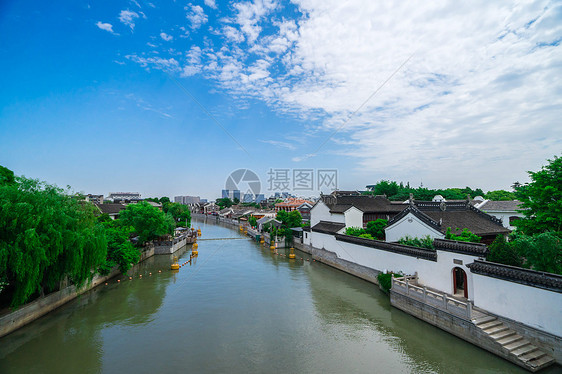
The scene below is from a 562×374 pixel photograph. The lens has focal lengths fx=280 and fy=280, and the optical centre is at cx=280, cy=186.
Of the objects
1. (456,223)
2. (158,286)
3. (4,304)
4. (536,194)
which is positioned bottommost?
(158,286)

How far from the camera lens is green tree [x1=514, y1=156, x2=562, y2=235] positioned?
11398 millimetres

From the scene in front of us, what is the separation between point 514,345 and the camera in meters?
8.27

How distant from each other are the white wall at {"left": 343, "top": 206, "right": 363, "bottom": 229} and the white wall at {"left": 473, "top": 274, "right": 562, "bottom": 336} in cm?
1225

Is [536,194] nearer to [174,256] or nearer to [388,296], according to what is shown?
[388,296]

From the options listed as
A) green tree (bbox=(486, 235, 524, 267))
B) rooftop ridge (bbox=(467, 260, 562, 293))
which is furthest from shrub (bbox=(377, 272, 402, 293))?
green tree (bbox=(486, 235, 524, 267))

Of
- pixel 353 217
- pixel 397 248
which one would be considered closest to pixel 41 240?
pixel 397 248

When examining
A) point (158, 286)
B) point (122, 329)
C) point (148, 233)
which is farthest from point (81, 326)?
point (148, 233)

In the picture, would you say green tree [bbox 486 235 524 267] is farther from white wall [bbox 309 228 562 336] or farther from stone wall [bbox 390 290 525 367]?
stone wall [bbox 390 290 525 367]

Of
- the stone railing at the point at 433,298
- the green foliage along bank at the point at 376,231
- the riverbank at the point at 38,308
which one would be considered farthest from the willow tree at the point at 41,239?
the green foliage along bank at the point at 376,231

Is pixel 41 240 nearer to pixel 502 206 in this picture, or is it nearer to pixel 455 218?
pixel 455 218

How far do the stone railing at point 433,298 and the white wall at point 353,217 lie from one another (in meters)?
8.81

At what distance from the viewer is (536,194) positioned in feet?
40.0

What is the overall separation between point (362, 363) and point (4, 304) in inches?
526

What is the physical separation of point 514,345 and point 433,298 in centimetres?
277
